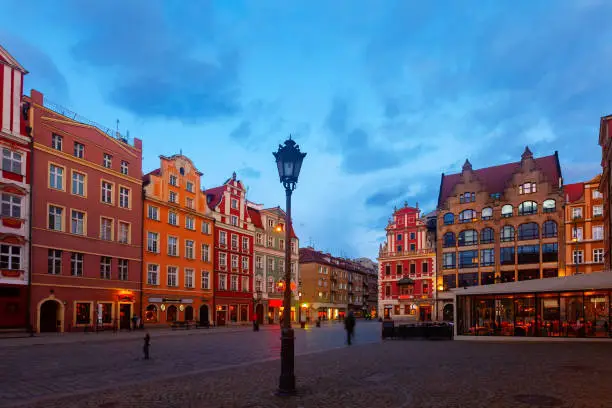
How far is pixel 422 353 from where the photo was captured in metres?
21.5

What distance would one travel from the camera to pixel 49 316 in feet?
133

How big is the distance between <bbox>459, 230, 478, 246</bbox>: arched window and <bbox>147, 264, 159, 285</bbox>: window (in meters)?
42.8

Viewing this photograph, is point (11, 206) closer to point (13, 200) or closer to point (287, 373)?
point (13, 200)

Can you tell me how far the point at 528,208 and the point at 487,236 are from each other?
6.43 m

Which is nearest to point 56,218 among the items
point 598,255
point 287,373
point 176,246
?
point 176,246

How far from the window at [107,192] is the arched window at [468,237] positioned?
48.1m

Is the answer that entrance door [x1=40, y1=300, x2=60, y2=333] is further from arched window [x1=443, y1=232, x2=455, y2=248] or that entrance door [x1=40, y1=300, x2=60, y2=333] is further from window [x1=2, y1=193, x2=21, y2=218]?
arched window [x1=443, y1=232, x2=455, y2=248]

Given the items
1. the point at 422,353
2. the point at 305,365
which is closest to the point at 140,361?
the point at 305,365

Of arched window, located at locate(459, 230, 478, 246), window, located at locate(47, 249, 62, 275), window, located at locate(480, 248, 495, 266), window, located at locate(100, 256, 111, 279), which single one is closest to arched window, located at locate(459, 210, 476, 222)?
arched window, located at locate(459, 230, 478, 246)

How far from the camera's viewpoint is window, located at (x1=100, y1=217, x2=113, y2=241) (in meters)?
44.8

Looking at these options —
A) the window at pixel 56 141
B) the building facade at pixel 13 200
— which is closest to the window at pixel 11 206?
the building facade at pixel 13 200

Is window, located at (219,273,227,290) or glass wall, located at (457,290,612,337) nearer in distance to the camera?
glass wall, located at (457,290,612,337)

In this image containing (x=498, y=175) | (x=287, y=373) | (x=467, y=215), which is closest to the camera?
(x=287, y=373)

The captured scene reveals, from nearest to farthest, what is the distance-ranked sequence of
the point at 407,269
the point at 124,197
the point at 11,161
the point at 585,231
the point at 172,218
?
the point at 11,161 → the point at 124,197 → the point at 172,218 → the point at 585,231 → the point at 407,269
